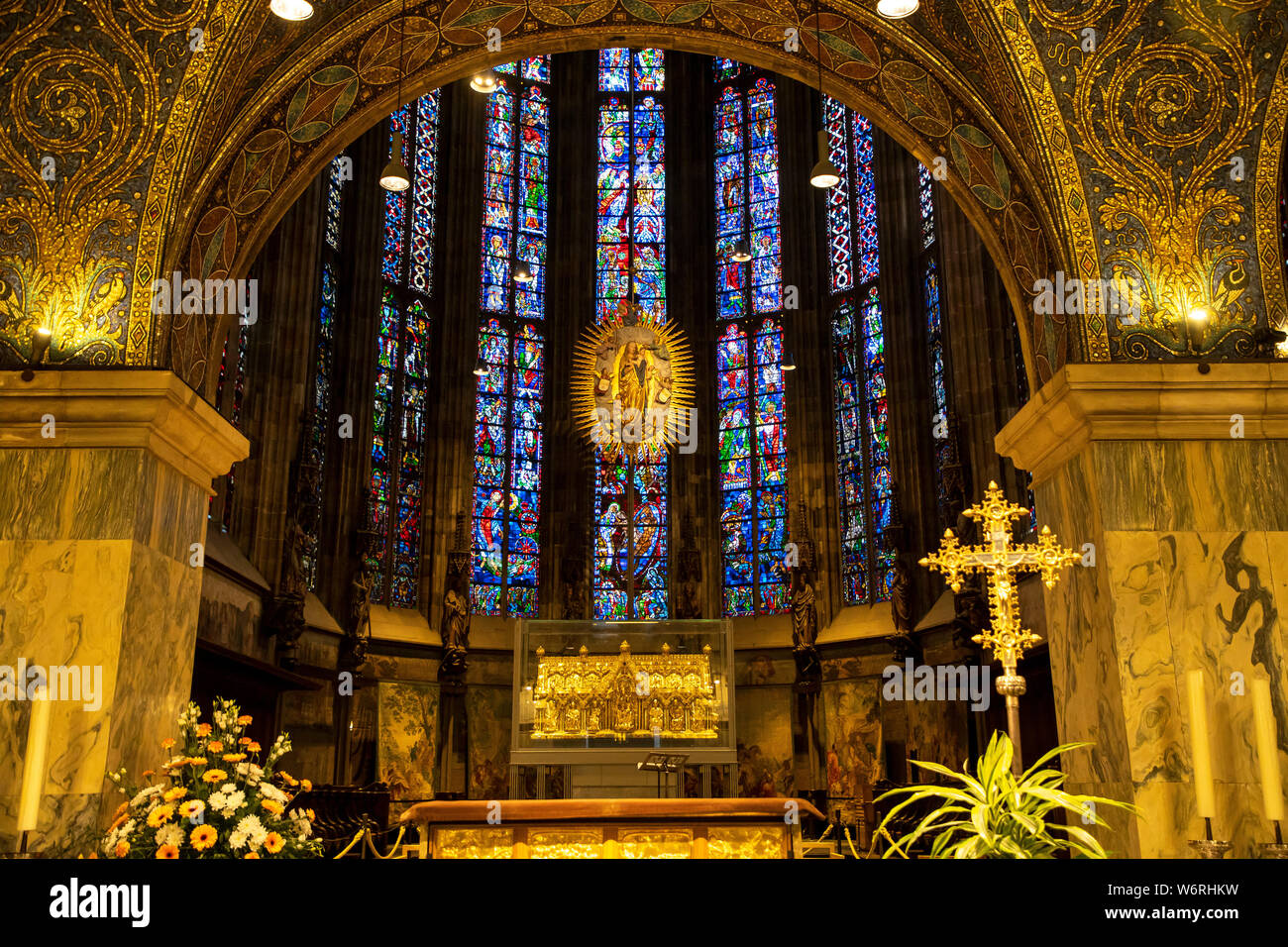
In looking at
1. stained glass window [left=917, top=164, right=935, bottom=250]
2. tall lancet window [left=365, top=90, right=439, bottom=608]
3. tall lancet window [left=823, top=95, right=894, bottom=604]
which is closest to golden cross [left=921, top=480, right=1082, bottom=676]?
tall lancet window [left=823, top=95, right=894, bottom=604]

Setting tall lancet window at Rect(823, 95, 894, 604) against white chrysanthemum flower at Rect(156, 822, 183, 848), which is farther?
tall lancet window at Rect(823, 95, 894, 604)

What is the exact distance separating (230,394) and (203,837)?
10.9 m

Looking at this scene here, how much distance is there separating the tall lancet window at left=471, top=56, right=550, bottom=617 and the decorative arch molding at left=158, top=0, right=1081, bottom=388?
37.7 feet

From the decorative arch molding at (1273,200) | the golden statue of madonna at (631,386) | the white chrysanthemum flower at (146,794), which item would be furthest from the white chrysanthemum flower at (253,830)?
the golden statue of madonna at (631,386)

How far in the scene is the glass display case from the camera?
12.3 m

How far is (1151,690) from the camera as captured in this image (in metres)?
7.01

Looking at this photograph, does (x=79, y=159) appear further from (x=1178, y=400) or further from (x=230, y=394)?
(x=1178, y=400)

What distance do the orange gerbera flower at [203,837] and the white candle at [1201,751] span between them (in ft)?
14.5

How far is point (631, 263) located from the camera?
22.0 m

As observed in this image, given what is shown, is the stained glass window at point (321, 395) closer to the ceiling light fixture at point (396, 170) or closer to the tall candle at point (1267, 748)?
the ceiling light fixture at point (396, 170)

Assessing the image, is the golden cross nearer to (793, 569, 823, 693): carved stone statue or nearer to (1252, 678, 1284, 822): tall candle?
(1252, 678, 1284, 822): tall candle

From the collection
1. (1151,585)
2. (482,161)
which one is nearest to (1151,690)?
(1151,585)

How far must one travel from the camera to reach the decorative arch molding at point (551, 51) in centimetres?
834

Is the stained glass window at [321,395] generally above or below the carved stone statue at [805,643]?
above
